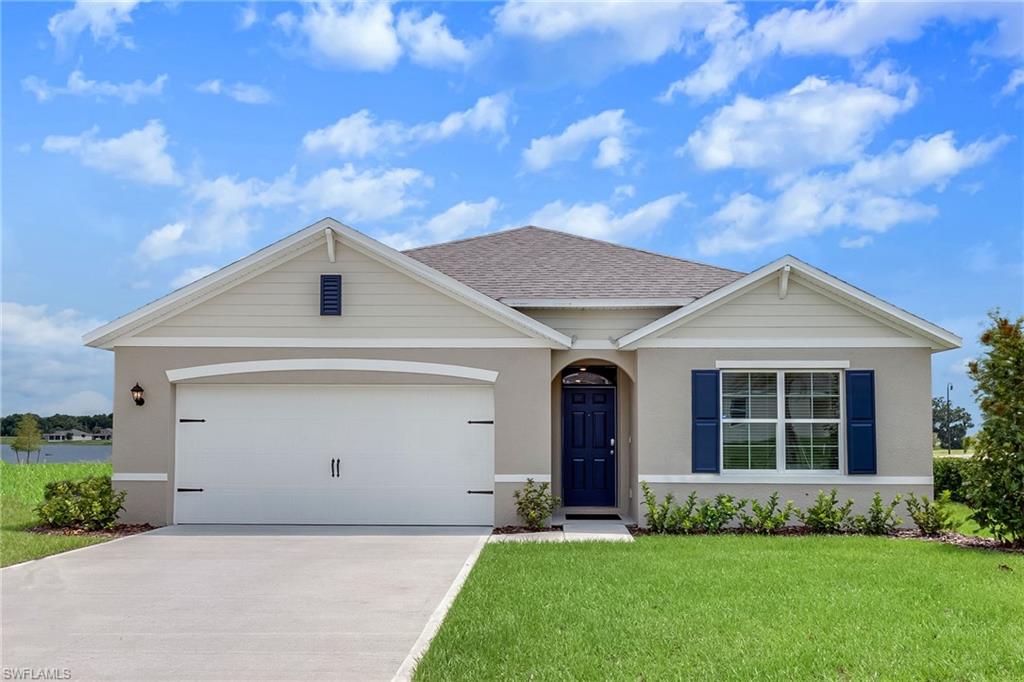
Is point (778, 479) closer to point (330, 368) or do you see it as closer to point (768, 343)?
point (768, 343)

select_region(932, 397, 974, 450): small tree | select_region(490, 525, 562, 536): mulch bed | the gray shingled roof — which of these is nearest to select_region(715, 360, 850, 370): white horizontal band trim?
the gray shingled roof

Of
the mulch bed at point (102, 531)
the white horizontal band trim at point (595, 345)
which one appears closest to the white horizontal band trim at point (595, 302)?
the white horizontal band trim at point (595, 345)

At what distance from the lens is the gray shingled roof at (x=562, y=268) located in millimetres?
16031

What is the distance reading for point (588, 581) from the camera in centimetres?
973

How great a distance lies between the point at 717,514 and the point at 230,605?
7.57 meters

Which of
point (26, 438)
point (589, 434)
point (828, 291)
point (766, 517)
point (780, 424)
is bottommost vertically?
point (766, 517)

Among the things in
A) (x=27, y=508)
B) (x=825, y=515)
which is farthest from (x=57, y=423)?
(x=825, y=515)

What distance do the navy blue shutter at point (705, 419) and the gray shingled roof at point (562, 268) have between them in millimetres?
1948

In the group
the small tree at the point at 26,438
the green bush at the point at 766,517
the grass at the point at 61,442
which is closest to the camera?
the green bush at the point at 766,517

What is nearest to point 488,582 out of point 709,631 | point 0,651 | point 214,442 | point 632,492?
point 709,631

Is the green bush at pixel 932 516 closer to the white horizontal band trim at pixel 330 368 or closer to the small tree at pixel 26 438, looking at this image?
the white horizontal band trim at pixel 330 368

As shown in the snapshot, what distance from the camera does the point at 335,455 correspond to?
48.1 feet

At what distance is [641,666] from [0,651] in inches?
197

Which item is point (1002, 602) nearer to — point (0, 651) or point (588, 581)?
point (588, 581)
